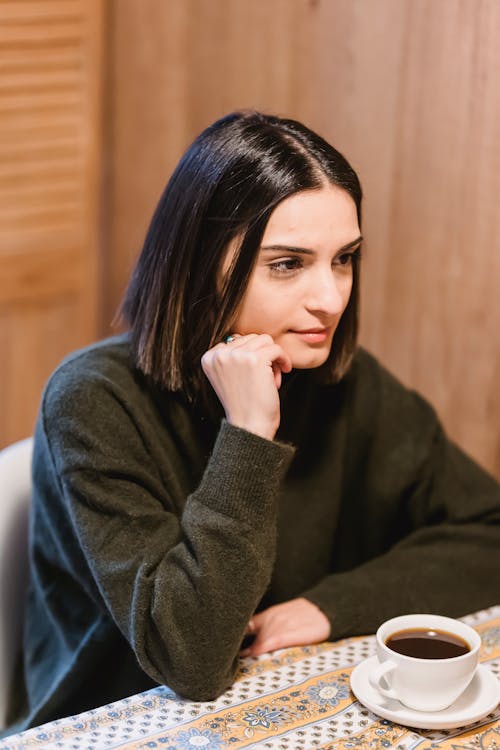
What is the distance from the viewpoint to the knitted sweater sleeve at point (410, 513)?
1374mm

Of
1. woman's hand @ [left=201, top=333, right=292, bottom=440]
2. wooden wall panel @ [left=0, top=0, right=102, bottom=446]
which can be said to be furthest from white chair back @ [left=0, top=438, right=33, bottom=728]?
Result: wooden wall panel @ [left=0, top=0, right=102, bottom=446]

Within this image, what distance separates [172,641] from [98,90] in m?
1.80

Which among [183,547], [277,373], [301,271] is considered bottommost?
[183,547]

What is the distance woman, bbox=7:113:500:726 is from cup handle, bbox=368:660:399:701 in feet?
0.54

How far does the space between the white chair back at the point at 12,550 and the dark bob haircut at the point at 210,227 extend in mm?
233

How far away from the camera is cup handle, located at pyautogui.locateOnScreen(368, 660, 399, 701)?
1025 millimetres

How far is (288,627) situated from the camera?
4.13 feet

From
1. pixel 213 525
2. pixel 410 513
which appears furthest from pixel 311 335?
pixel 410 513

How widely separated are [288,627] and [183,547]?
0.59 ft

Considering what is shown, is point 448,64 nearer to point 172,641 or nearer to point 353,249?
point 353,249

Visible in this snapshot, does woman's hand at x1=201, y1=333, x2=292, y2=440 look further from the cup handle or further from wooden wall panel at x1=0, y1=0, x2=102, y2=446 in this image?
wooden wall panel at x1=0, y1=0, x2=102, y2=446

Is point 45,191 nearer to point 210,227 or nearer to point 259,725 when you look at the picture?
point 210,227

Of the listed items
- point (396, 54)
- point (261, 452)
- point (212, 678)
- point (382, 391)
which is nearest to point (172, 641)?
point (212, 678)

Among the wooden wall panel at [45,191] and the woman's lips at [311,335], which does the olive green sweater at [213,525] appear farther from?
the wooden wall panel at [45,191]
